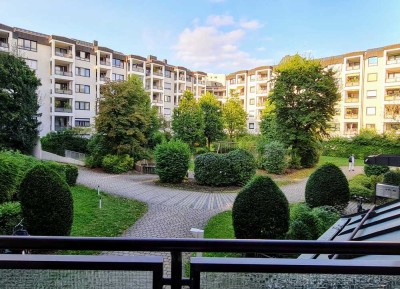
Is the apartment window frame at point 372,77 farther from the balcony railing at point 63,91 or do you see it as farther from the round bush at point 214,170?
the balcony railing at point 63,91

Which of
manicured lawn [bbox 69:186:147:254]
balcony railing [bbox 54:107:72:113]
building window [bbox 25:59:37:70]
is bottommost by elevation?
manicured lawn [bbox 69:186:147:254]

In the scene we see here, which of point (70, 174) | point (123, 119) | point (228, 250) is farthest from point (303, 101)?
point (228, 250)

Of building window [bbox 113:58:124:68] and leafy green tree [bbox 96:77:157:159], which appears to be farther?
building window [bbox 113:58:124:68]

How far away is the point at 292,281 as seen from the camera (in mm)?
A: 1087

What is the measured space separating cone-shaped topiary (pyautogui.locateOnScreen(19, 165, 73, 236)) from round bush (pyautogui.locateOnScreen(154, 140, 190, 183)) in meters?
7.82

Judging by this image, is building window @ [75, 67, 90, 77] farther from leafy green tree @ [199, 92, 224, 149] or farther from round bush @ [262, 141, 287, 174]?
round bush @ [262, 141, 287, 174]

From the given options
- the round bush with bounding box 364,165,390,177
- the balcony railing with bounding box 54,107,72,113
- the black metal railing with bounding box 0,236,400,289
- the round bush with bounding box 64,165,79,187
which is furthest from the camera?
the balcony railing with bounding box 54,107,72,113

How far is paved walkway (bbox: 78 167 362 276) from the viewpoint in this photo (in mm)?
7360

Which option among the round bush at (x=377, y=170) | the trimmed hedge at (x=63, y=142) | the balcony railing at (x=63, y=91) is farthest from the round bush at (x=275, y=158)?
the balcony railing at (x=63, y=91)

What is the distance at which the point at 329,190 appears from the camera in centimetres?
883

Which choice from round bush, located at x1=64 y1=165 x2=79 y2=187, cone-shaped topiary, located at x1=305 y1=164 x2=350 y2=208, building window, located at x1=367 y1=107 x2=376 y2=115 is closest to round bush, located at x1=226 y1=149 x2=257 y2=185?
cone-shaped topiary, located at x1=305 y1=164 x2=350 y2=208

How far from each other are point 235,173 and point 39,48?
22860 millimetres

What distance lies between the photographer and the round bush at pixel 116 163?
16.7 metres

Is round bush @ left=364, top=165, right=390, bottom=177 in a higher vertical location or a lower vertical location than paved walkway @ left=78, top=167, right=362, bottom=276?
higher
